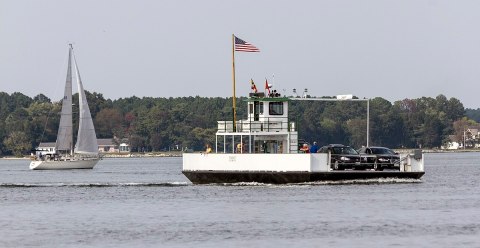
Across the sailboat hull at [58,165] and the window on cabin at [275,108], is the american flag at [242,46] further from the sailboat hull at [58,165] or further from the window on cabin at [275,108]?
the sailboat hull at [58,165]

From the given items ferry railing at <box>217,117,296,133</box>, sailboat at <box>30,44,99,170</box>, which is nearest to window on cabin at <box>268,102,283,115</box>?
ferry railing at <box>217,117,296,133</box>

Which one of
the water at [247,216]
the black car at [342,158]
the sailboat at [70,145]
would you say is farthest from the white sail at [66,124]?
the black car at [342,158]

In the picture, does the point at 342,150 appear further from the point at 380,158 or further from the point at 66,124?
the point at 66,124

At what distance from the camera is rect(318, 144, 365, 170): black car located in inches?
2768

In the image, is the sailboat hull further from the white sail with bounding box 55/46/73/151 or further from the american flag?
the american flag

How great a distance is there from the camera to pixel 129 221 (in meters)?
55.0

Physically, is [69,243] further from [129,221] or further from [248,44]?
[248,44]

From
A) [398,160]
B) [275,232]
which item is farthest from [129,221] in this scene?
[398,160]

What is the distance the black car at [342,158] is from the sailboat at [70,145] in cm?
7281

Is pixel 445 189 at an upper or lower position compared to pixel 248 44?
lower

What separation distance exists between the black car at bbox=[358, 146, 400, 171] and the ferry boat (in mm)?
356

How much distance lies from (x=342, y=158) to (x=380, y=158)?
2859mm

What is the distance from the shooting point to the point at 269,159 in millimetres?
69438

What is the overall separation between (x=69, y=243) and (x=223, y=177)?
25542 mm
